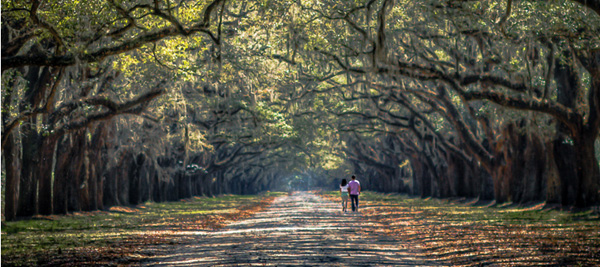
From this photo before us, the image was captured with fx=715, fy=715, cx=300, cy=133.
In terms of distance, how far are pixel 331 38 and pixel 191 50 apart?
16.3 feet

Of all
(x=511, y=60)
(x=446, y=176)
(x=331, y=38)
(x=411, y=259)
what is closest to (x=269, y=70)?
(x=331, y=38)

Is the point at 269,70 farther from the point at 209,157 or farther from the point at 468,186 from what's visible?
the point at 209,157

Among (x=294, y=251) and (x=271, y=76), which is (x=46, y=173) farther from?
(x=294, y=251)

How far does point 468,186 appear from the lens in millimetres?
45375

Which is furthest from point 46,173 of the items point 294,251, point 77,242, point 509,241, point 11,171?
point 509,241

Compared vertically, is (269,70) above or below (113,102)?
above

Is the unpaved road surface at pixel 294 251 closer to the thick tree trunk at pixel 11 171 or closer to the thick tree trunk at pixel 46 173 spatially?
the thick tree trunk at pixel 11 171

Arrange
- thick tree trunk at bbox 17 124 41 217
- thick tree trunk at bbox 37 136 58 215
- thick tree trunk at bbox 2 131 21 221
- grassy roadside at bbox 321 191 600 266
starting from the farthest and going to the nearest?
thick tree trunk at bbox 37 136 58 215 < thick tree trunk at bbox 17 124 41 217 < thick tree trunk at bbox 2 131 21 221 < grassy roadside at bbox 321 191 600 266

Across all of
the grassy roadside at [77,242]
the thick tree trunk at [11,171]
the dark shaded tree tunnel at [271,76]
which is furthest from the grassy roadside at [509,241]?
the thick tree trunk at [11,171]

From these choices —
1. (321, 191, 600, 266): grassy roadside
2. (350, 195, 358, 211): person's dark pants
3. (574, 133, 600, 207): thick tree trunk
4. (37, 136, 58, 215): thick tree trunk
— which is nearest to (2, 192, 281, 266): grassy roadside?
(37, 136, 58, 215): thick tree trunk

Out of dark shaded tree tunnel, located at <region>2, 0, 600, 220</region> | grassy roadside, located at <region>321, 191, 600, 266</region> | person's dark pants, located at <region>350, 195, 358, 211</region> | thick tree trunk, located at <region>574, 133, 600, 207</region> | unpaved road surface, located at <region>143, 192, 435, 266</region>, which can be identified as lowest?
grassy roadside, located at <region>321, 191, 600, 266</region>

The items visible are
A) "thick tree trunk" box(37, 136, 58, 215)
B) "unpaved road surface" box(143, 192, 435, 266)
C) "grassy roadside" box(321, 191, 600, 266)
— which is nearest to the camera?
"unpaved road surface" box(143, 192, 435, 266)

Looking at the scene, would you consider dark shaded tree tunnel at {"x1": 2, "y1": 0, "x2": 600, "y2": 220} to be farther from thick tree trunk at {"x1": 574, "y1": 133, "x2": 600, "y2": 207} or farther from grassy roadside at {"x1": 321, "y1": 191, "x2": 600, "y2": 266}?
grassy roadside at {"x1": 321, "y1": 191, "x2": 600, "y2": 266}

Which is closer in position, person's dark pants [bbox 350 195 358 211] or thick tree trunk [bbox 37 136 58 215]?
thick tree trunk [bbox 37 136 58 215]
